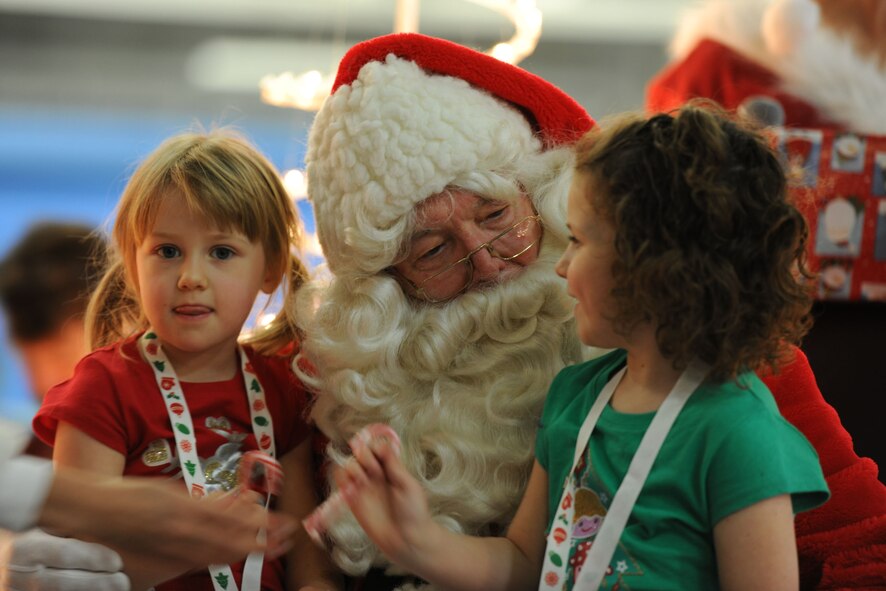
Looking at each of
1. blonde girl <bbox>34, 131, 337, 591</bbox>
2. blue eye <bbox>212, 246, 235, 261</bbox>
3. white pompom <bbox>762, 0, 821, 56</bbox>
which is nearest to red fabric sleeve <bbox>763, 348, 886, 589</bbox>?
blonde girl <bbox>34, 131, 337, 591</bbox>

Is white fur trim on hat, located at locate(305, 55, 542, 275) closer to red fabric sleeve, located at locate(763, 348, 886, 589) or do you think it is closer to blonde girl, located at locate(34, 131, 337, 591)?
blonde girl, located at locate(34, 131, 337, 591)

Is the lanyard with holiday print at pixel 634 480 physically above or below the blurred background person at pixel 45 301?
above

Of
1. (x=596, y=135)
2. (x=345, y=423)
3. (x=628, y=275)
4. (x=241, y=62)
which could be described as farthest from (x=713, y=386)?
(x=241, y=62)

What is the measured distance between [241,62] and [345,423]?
4471mm

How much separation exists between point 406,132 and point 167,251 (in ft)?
1.46

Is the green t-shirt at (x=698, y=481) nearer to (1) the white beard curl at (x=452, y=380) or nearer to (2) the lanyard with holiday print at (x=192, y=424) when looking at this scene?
(1) the white beard curl at (x=452, y=380)

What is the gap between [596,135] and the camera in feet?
4.47

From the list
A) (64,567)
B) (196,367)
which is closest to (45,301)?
(196,367)

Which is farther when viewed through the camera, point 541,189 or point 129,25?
point 129,25

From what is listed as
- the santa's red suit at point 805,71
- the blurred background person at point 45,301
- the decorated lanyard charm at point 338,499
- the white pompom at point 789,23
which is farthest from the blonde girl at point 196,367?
the white pompom at point 789,23

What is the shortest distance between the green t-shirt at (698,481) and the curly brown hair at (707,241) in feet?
0.19

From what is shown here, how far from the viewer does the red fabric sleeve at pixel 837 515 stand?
1388 mm

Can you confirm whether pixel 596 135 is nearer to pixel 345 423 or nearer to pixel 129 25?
pixel 345 423

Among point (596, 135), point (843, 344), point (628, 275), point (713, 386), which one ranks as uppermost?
point (596, 135)
